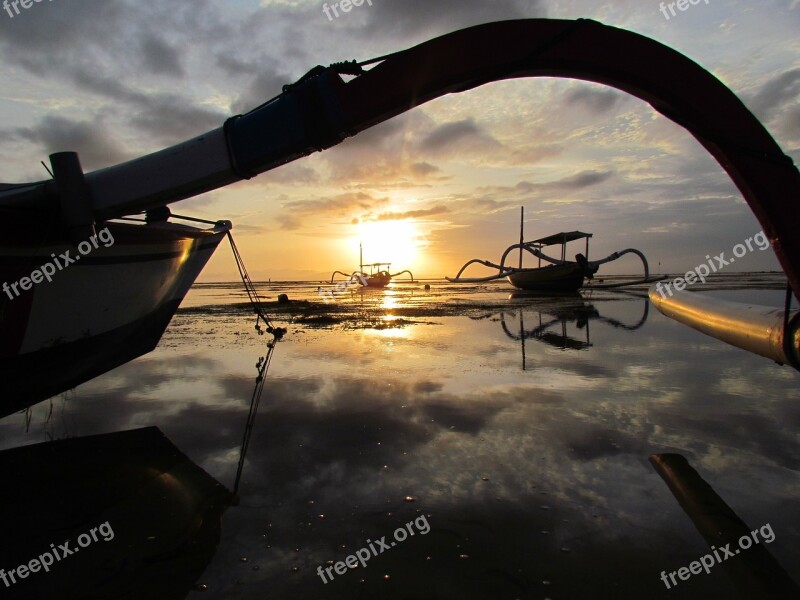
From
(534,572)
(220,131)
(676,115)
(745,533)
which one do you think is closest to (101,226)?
(220,131)

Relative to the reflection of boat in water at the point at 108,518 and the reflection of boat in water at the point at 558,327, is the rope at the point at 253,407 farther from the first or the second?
the reflection of boat in water at the point at 558,327

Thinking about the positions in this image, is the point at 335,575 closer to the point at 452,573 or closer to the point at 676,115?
the point at 452,573

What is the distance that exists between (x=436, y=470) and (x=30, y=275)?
4.77 metres

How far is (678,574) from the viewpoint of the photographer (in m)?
2.56

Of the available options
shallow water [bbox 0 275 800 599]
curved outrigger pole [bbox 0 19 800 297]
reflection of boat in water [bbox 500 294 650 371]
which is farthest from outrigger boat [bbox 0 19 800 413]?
reflection of boat in water [bbox 500 294 650 371]

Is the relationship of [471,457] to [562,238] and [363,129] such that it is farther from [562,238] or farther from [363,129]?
[562,238]

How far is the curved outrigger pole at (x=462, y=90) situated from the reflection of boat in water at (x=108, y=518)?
246cm

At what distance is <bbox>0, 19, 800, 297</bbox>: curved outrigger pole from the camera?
3.41m

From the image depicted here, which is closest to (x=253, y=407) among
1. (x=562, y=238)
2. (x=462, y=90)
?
(x=462, y=90)

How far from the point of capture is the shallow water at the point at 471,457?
2.63 metres

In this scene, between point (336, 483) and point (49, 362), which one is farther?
point (49, 362)

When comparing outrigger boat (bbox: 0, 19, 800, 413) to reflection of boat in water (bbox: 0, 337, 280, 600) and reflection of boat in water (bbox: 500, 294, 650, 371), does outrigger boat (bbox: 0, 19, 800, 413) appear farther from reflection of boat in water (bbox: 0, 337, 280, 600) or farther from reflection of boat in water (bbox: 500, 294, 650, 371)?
reflection of boat in water (bbox: 500, 294, 650, 371)

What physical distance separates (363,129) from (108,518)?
384 cm

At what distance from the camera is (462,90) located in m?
4.02
